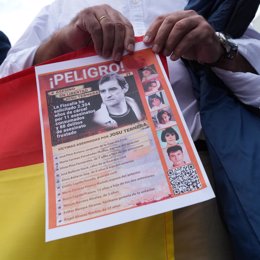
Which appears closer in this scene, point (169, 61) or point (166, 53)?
point (166, 53)

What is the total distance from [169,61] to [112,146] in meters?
0.27

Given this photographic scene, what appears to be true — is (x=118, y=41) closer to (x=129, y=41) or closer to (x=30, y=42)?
(x=129, y=41)

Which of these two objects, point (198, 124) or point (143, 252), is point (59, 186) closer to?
point (143, 252)

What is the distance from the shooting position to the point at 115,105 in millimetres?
467

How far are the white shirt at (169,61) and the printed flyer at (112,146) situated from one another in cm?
13

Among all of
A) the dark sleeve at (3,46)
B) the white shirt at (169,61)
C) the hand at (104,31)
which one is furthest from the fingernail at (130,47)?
the dark sleeve at (3,46)

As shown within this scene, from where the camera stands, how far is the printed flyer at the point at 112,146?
39cm

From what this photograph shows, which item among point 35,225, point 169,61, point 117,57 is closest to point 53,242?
point 35,225

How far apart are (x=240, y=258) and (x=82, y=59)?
1.31 feet

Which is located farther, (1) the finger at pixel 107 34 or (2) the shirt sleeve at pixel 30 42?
(2) the shirt sleeve at pixel 30 42

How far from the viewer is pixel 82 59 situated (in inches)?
20.5

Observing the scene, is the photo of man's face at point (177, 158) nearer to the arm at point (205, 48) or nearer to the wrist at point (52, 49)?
the arm at point (205, 48)

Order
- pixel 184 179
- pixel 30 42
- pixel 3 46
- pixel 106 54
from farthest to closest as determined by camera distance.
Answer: pixel 3 46
pixel 30 42
pixel 106 54
pixel 184 179

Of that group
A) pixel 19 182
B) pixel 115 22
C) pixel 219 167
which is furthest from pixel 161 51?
pixel 19 182
